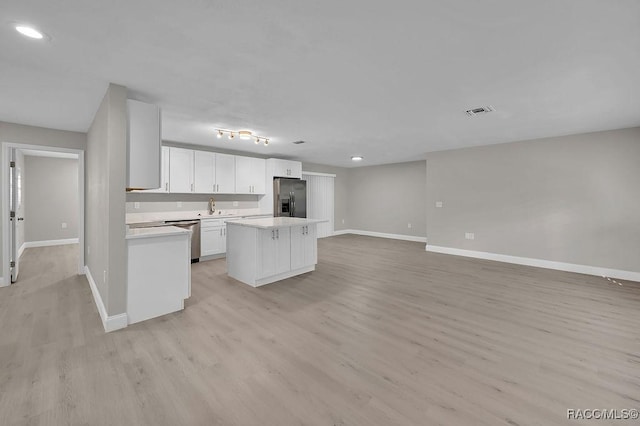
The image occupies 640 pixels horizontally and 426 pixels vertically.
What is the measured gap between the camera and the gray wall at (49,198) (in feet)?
21.1

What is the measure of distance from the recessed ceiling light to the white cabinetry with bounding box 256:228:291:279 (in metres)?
2.71

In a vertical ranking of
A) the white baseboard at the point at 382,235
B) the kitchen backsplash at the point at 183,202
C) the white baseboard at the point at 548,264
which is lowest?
the white baseboard at the point at 548,264

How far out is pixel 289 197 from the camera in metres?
7.03

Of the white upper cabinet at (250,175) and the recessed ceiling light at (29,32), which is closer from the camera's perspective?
the recessed ceiling light at (29,32)

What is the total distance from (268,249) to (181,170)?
273cm

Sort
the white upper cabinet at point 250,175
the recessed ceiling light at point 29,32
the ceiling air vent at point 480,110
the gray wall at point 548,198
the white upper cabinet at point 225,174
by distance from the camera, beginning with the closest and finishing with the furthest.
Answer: the recessed ceiling light at point 29,32, the ceiling air vent at point 480,110, the gray wall at point 548,198, the white upper cabinet at point 225,174, the white upper cabinet at point 250,175

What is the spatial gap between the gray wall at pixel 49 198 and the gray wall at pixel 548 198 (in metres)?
9.23

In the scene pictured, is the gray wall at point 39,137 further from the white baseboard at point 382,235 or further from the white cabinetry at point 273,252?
the white baseboard at point 382,235

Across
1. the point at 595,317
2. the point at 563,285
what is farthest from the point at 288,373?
the point at 563,285

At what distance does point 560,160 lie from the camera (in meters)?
4.83

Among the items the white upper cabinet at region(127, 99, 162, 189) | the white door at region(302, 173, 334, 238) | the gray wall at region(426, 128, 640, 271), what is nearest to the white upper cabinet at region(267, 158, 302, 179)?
the white door at region(302, 173, 334, 238)

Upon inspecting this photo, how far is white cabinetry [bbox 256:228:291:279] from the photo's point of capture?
3.87 m

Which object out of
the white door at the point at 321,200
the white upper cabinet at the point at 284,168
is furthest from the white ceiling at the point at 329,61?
the white door at the point at 321,200

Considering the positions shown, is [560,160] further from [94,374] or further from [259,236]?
[94,374]
